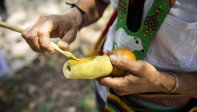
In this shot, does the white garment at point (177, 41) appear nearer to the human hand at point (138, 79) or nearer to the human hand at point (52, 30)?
the human hand at point (138, 79)

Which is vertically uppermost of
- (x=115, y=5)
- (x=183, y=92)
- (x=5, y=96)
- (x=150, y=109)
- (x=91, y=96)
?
(x=115, y=5)

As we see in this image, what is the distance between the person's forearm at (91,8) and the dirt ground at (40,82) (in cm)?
105

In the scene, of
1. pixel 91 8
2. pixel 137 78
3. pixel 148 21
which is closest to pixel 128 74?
pixel 137 78

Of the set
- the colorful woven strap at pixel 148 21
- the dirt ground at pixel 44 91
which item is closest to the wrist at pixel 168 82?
the colorful woven strap at pixel 148 21

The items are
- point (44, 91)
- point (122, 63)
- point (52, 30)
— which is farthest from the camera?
point (44, 91)

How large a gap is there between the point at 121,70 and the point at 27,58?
1643 mm

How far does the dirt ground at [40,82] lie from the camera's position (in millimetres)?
2221

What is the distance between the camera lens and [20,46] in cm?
256

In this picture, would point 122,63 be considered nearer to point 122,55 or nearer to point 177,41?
point 122,55

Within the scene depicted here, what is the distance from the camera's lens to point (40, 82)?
235 centimetres

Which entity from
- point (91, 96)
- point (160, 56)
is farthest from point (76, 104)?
point (160, 56)

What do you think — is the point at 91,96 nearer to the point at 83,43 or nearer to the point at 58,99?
the point at 58,99

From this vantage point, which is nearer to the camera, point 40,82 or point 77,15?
point 77,15

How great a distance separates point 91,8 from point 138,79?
0.43 metres
